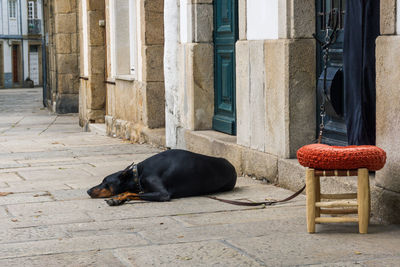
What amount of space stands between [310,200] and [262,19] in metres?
2.73

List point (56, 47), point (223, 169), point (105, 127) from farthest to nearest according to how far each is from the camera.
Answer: point (56, 47) < point (105, 127) < point (223, 169)

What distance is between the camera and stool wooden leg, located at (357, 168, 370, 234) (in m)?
5.04

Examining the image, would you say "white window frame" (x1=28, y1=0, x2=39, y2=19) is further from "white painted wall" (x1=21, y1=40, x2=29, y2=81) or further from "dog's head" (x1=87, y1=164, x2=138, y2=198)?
"dog's head" (x1=87, y1=164, x2=138, y2=198)

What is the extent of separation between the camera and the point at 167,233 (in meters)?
5.35

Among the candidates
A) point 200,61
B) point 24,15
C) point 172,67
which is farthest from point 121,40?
point 24,15

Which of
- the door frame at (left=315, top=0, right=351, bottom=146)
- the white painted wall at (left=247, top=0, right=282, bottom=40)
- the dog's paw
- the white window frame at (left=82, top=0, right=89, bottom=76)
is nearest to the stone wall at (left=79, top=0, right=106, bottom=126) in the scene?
the white window frame at (left=82, top=0, right=89, bottom=76)

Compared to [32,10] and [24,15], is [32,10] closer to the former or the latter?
[32,10]

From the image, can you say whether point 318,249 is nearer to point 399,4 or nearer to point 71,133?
point 399,4

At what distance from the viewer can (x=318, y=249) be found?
15.7ft

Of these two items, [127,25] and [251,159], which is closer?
[251,159]

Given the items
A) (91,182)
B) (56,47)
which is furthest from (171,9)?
(56,47)

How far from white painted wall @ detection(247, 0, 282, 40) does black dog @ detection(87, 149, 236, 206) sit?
133 cm

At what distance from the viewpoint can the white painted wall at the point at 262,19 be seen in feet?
23.8

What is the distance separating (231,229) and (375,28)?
1.74 metres
